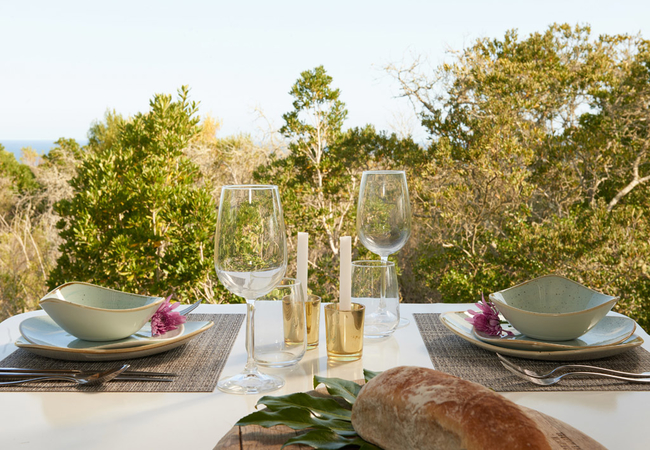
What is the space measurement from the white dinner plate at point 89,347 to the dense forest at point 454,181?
2042 millimetres

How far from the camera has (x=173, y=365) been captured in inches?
38.8

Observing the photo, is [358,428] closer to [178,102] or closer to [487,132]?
[178,102]

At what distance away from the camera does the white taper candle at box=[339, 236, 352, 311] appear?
101 cm

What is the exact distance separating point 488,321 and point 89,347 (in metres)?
0.74

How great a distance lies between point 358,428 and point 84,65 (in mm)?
12650

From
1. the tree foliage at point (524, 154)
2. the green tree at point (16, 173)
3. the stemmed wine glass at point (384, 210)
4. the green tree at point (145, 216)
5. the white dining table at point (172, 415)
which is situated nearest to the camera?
the white dining table at point (172, 415)

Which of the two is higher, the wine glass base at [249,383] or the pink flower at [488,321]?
the pink flower at [488,321]

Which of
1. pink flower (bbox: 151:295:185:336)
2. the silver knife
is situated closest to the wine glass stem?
the silver knife

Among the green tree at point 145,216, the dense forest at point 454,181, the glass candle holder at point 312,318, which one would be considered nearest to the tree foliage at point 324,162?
the dense forest at point 454,181

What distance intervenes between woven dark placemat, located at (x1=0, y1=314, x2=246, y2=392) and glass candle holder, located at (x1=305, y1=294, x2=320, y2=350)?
0.16 meters

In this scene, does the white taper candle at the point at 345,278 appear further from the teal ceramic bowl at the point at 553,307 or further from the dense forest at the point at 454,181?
the dense forest at the point at 454,181

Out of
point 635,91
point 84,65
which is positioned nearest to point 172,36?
point 84,65

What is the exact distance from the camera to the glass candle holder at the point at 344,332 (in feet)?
3.26

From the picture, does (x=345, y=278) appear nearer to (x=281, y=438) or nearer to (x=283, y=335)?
(x=283, y=335)
